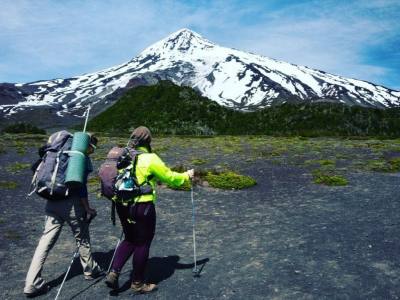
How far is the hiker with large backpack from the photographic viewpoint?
8500 mm

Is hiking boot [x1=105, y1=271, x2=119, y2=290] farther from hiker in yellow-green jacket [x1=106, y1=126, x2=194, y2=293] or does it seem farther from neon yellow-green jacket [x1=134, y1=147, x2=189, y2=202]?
neon yellow-green jacket [x1=134, y1=147, x2=189, y2=202]

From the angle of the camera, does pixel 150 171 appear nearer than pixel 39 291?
Yes

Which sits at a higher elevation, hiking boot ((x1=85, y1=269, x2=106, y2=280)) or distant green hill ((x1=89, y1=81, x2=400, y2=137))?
distant green hill ((x1=89, y1=81, x2=400, y2=137))

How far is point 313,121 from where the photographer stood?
51844 millimetres

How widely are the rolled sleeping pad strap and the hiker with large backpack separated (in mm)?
69

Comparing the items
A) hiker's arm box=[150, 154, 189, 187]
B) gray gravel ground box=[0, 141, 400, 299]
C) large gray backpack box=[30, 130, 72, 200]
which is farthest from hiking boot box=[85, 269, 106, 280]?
hiker's arm box=[150, 154, 189, 187]

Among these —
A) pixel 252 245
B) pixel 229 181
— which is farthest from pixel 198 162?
pixel 252 245

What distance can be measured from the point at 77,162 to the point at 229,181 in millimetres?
11409

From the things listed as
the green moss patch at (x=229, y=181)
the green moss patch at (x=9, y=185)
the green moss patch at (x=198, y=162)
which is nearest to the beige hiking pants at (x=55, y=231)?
the green moss patch at (x=229, y=181)

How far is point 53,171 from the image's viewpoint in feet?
27.9

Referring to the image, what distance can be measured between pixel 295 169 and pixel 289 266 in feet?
44.9

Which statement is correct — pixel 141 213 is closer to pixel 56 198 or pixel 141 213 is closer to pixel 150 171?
pixel 150 171

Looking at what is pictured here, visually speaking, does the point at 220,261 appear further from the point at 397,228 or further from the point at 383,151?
the point at 383,151

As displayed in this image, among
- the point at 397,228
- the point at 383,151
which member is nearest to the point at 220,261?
the point at 397,228
